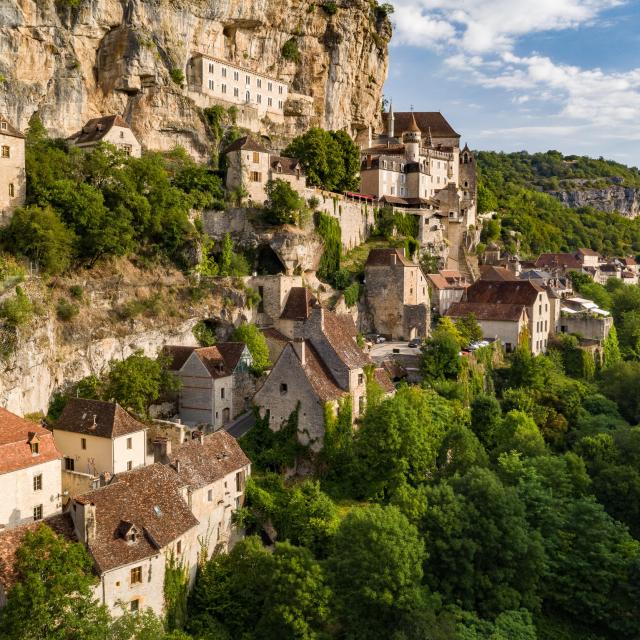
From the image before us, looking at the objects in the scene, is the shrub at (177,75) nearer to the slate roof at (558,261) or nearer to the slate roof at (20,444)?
the slate roof at (20,444)

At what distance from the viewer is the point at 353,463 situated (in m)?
39.2

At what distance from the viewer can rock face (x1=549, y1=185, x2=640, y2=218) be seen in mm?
175750

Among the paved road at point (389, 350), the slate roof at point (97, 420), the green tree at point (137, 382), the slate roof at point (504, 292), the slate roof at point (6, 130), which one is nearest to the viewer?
the slate roof at point (97, 420)

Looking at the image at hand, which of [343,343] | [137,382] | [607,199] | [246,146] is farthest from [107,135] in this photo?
[607,199]

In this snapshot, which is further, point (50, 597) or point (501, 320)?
point (501, 320)

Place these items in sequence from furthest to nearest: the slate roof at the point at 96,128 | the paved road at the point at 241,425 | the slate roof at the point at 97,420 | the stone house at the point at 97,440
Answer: the slate roof at the point at 96,128 → the paved road at the point at 241,425 → the slate roof at the point at 97,420 → the stone house at the point at 97,440

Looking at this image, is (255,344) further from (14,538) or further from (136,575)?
(14,538)

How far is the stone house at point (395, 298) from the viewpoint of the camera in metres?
63.2

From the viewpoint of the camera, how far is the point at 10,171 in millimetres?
46375

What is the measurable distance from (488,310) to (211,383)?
3087 centimetres

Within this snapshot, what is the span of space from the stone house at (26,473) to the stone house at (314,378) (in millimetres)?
13058

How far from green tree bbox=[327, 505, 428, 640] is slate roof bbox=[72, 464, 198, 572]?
23.5 ft

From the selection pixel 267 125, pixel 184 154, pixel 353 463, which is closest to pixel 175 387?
pixel 353 463

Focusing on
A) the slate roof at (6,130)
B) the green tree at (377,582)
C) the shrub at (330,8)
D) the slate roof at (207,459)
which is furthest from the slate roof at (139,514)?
the shrub at (330,8)
